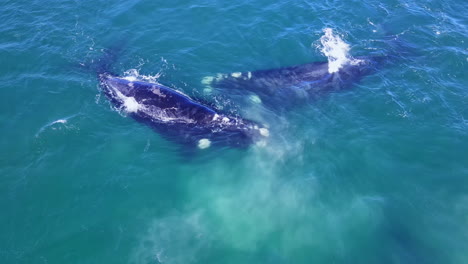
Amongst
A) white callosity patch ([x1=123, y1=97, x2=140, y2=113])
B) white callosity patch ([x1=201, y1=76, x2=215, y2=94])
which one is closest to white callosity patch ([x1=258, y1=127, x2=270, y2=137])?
white callosity patch ([x1=201, y1=76, x2=215, y2=94])

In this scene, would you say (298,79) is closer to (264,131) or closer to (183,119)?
(264,131)

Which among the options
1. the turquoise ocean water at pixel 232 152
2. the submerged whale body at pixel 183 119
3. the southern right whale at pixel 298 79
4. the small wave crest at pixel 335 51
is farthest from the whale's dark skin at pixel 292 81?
the submerged whale body at pixel 183 119

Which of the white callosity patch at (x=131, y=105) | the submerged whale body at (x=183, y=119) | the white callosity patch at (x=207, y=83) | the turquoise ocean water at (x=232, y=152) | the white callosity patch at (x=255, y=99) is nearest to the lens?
the turquoise ocean water at (x=232, y=152)

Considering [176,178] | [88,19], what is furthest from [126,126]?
[88,19]

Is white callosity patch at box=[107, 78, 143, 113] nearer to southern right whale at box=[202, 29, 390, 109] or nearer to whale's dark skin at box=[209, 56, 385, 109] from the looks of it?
southern right whale at box=[202, 29, 390, 109]

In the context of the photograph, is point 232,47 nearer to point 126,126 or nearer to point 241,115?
point 241,115

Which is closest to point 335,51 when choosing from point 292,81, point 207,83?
point 292,81

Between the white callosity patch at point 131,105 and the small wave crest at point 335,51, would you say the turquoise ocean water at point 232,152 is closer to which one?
the small wave crest at point 335,51
